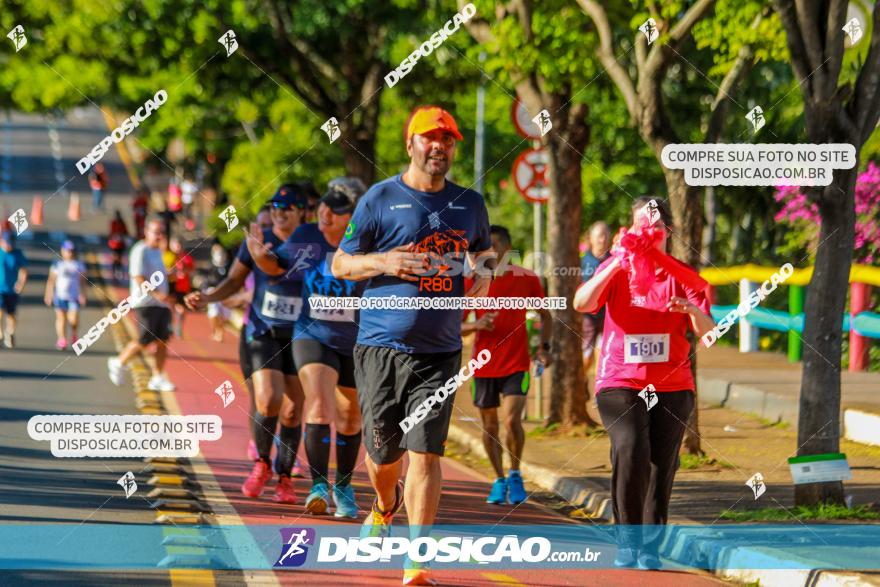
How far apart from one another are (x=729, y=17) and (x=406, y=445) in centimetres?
641

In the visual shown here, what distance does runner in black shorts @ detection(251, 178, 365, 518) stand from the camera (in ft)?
34.2

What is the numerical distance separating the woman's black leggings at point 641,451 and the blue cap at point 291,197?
352cm

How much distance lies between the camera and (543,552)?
31.0 feet

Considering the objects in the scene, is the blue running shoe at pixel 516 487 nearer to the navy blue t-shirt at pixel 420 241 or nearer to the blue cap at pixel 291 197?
the blue cap at pixel 291 197

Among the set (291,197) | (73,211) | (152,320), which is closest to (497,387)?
(291,197)

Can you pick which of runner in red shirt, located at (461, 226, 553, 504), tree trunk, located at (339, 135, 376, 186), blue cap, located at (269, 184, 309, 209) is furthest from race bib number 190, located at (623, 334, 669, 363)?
Answer: tree trunk, located at (339, 135, 376, 186)

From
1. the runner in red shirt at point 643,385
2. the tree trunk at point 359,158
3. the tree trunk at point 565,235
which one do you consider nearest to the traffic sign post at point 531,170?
the tree trunk at point 565,235

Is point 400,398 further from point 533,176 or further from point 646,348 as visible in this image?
point 533,176

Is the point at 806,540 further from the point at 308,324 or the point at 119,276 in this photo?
the point at 119,276

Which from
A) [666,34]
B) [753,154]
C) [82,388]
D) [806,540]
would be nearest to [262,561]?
[806,540]

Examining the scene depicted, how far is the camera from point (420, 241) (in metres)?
8.09

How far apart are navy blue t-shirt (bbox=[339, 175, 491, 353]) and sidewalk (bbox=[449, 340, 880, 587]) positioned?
2.10m

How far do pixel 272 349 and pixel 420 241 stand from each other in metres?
3.51

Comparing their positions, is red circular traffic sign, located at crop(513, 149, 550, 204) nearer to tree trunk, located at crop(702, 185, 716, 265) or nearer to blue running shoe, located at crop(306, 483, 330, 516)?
blue running shoe, located at crop(306, 483, 330, 516)
